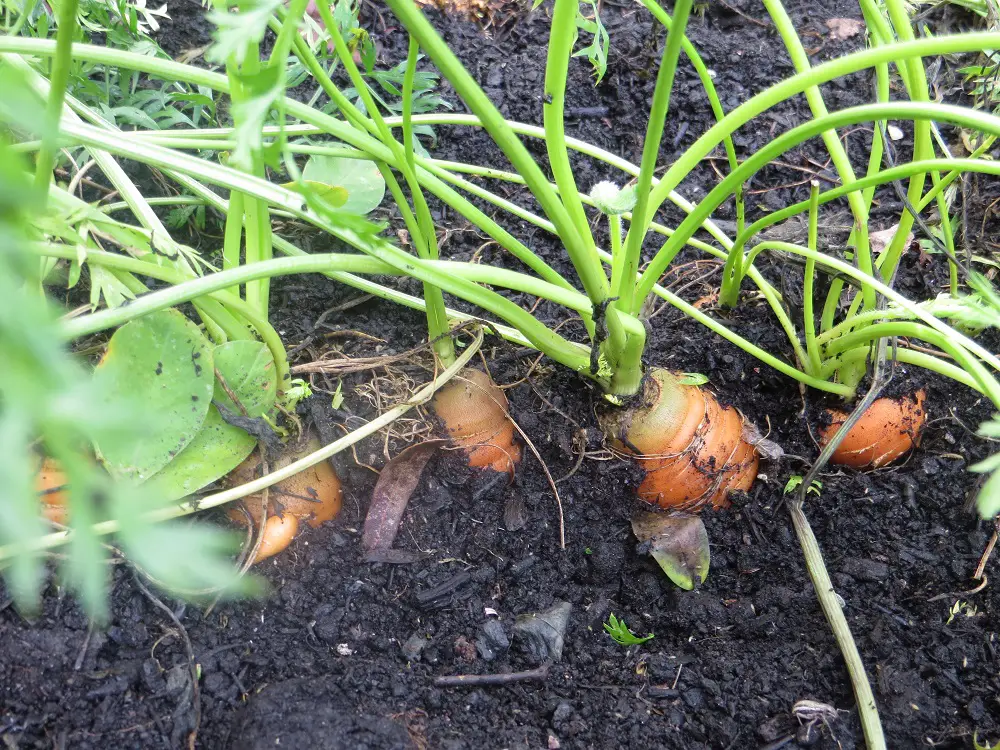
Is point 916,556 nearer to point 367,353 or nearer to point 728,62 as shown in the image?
point 367,353

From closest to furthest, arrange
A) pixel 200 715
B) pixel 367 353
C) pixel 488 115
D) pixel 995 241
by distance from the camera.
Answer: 1. pixel 488 115
2. pixel 200 715
3. pixel 367 353
4. pixel 995 241

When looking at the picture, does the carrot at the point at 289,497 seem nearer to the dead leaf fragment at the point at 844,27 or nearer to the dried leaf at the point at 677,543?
the dried leaf at the point at 677,543

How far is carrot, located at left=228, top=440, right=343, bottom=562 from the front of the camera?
2.98ft

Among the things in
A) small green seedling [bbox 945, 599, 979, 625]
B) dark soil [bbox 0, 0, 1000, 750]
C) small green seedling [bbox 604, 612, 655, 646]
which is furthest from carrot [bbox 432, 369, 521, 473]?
small green seedling [bbox 945, 599, 979, 625]

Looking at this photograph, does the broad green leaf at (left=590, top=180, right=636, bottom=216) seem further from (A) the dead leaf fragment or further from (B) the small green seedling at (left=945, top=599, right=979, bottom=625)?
(A) the dead leaf fragment

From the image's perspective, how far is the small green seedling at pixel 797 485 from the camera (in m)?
1.03

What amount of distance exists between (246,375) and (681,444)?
60 cm

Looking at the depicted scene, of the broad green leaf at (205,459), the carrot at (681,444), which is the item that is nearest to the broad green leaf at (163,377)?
the broad green leaf at (205,459)

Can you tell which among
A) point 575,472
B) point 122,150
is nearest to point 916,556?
point 575,472

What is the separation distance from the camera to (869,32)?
957 mm

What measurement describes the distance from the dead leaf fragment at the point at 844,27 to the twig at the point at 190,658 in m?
1.72

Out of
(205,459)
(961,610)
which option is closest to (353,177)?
(205,459)

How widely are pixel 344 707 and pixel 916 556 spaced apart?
2.62 ft

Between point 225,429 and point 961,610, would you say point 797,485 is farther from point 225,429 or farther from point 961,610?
point 225,429
